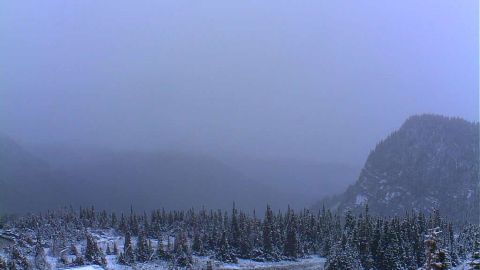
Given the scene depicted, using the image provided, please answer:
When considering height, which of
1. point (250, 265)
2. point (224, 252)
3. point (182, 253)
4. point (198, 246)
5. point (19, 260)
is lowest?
point (250, 265)

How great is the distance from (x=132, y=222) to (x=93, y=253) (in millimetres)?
53878

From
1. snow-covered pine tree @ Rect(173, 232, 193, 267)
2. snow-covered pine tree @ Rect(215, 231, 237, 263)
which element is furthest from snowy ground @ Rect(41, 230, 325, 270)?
snow-covered pine tree @ Rect(215, 231, 237, 263)

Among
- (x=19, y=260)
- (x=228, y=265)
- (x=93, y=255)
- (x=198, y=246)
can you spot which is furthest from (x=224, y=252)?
(x=19, y=260)

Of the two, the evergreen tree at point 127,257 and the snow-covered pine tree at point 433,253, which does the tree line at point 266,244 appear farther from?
the snow-covered pine tree at point 433,253

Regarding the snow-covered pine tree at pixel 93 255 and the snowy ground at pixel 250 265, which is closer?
the snow-covered pine tree at pixel 93 255

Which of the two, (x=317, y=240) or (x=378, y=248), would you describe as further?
(x=317, y=240)

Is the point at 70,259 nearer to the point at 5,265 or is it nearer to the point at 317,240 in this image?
the point at 5,265

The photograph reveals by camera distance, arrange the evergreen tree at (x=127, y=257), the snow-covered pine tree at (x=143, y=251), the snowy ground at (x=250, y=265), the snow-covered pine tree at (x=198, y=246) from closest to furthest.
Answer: the snowy ground at (x=250, y=265) < the evergreen tree at (x=127, y=257) < the snow-covered pine tree at (x=143, y=251) < the snow-covered pine tree at (x=198, y=246)

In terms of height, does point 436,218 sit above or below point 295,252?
above

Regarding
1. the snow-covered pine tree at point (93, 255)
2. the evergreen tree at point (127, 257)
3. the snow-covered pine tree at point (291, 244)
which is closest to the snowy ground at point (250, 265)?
the evergreen tree at point (127, 257)

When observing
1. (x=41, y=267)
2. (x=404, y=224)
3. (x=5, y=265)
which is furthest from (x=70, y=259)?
(x=404, y=224)

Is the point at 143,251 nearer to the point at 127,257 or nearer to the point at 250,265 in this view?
the point at 127,257

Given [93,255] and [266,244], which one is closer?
[93,255]

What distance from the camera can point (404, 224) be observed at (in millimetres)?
151750
